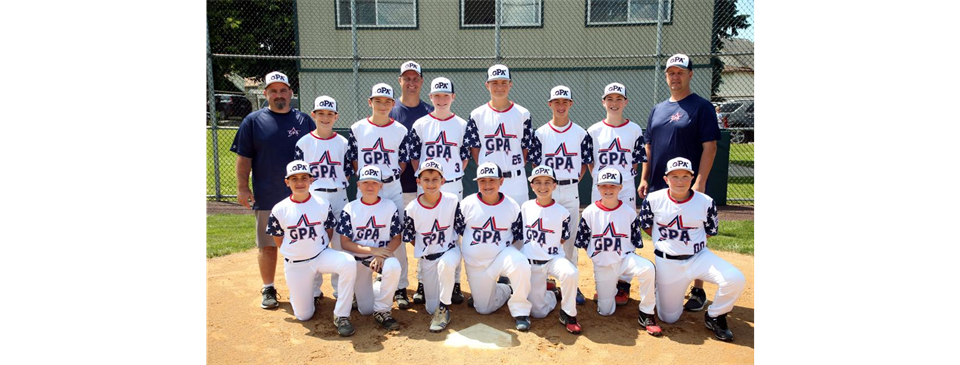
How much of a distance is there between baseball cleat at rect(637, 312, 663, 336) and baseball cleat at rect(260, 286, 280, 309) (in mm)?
3312

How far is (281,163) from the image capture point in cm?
500

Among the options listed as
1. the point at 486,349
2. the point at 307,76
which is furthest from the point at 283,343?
the point at 307,76

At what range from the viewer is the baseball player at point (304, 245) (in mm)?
4539

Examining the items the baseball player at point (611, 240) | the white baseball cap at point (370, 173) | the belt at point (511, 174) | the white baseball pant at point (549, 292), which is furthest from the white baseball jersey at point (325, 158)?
the baseball player at point (611, 240)

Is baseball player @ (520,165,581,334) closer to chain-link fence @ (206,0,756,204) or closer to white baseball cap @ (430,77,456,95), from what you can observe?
white baseball cap @ (430,77,456,95)

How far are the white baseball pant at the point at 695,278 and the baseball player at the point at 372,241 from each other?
7.45ft

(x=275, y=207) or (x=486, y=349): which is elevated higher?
(x=275, y=207)

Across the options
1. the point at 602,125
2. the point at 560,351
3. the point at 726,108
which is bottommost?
the point at 560,351

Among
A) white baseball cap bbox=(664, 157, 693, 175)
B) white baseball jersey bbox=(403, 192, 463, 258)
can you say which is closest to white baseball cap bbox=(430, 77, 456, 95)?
white baseball jersey bbox=(403, 192, 463, 258)

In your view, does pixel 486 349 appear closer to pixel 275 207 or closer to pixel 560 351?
pixel 560 351

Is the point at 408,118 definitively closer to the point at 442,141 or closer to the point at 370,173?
the point at 442,141

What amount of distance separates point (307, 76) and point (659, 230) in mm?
9943

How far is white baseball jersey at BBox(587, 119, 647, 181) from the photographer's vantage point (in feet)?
16.8

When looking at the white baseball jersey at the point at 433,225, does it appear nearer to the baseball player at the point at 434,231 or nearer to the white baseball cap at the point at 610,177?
the baseball player at the point at 434,231
